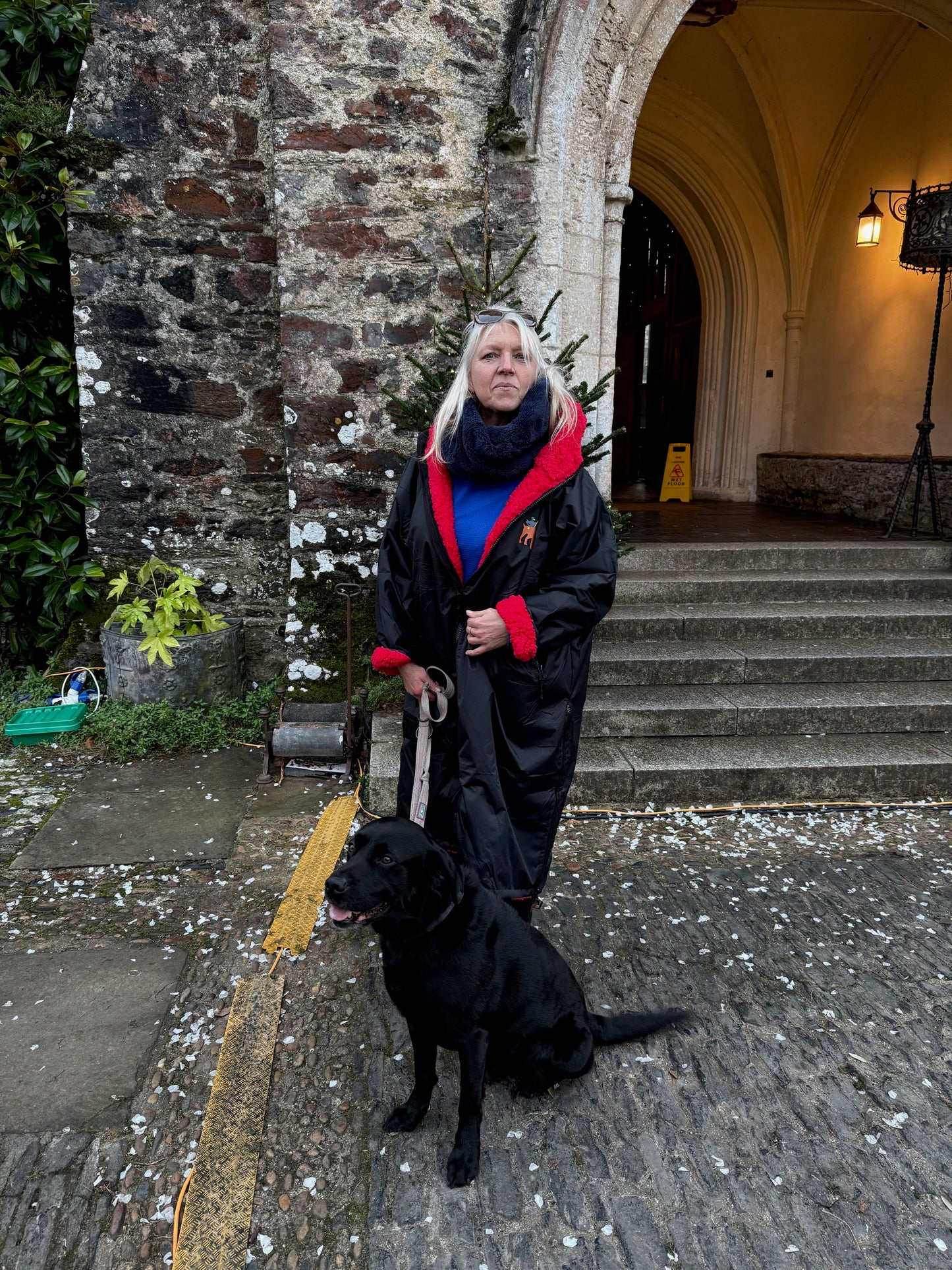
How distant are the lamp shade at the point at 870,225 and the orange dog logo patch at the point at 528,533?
7519mm

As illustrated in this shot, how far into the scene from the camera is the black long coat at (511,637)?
7.26 feet

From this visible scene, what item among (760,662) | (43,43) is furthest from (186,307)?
(760,662)

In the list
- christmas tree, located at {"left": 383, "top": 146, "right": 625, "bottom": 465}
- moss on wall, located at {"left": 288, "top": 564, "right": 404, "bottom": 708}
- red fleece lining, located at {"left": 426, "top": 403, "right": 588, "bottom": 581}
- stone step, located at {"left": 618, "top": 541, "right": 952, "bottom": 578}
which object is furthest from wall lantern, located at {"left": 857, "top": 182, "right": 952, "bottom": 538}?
red fleece lining, located at {"left": 426, "top": 403, "right": 588, "bottom": 581}

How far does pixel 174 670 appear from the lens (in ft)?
14.6

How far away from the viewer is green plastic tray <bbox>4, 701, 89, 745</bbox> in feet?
14.5

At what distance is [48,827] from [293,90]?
3.49 m

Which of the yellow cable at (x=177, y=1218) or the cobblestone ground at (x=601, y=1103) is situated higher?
the cobblestone ground at (x=601, y=1103)

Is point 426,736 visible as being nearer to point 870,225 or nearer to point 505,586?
point 505,586

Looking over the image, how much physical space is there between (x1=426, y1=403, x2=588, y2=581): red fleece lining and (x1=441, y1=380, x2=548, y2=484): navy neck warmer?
0.12ft

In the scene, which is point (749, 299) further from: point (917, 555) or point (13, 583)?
point (13, 583)

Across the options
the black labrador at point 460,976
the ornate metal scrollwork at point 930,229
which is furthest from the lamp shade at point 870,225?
the black labrador at point 460,976

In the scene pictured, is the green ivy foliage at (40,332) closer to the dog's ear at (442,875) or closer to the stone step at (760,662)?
the stone step at (760,662)

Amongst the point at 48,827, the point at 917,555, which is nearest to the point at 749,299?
the point at 917,555

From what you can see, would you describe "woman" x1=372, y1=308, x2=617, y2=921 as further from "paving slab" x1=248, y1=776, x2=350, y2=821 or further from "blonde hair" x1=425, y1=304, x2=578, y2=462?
"paving slab" x1=248, y1=776, x2=350, y2=821
